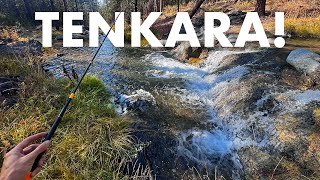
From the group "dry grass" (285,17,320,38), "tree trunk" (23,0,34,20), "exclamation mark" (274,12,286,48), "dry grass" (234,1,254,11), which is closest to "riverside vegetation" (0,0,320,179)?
"exclamation mark" (274,12,286,48)

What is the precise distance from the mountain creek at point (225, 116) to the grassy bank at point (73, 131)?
50cm

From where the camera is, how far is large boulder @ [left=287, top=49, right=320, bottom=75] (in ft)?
25.9

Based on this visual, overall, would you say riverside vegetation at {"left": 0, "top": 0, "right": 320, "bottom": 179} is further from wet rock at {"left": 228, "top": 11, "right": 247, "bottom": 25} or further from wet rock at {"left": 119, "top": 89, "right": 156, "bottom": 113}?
wet rock at {"left": 228, "top": 11, "right": 247, "bottom": 25}

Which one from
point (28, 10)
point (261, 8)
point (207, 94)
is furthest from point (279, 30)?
point (28, 10)

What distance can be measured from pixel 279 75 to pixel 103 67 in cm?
645

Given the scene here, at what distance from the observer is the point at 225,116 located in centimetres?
664

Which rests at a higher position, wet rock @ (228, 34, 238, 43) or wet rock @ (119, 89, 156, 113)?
wet rock @ (228, 34, 238, 43)

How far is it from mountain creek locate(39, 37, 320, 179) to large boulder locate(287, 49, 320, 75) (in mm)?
213

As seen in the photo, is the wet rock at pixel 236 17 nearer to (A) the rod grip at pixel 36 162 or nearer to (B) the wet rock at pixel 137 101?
(B) the wet rock at pixel 137 101

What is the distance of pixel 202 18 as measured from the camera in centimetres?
1931

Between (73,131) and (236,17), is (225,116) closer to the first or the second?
(73,131)

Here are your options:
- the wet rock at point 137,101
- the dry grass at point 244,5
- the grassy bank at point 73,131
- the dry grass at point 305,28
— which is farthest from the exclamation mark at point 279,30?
the grassy bank at point 73,131

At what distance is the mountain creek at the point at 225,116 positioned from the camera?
4836mm

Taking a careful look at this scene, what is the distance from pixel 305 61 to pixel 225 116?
3492 mm
